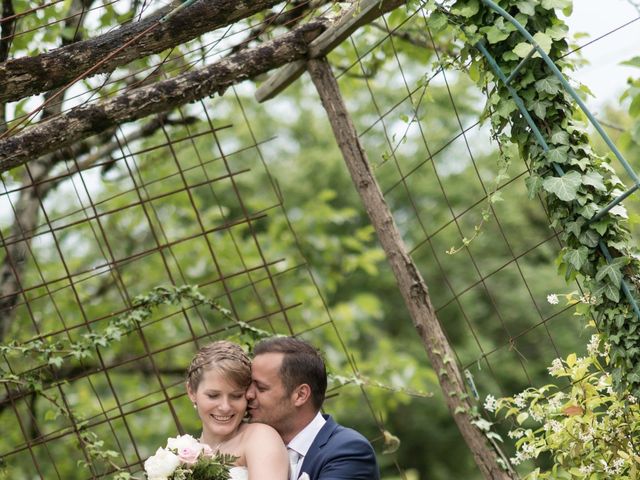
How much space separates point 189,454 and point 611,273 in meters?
1.39

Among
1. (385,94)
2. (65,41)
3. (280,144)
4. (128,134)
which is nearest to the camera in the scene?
(65,41)

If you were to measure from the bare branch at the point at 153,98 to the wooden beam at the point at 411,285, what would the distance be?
17 centimetres

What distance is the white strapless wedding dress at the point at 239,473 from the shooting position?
2.83 metres

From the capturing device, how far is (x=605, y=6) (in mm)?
6219

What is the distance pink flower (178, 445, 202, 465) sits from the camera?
2.71 meters

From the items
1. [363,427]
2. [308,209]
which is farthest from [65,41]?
[363,427]

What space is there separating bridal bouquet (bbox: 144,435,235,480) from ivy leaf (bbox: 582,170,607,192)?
1.38 m

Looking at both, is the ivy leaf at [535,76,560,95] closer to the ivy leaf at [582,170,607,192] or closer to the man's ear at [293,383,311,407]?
the ivy leaf at [582,170,607,192]

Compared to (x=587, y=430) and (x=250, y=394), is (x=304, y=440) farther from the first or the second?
(x=587, y=430)

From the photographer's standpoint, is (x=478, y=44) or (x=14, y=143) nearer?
(x=478, y=44)

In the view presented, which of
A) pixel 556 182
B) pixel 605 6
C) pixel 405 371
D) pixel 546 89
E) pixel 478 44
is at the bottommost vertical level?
pixel 405 371

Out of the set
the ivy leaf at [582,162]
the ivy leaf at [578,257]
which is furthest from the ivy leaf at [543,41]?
the ivy leaf at [578,257]

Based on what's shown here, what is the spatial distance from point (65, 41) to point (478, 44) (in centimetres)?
284

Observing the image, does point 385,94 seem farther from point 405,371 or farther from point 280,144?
point 405,371
